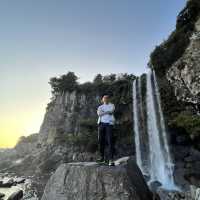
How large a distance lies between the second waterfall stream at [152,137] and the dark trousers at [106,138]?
68.9 feet

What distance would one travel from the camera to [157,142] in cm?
3152

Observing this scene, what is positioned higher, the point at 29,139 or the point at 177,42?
the point at 177,42

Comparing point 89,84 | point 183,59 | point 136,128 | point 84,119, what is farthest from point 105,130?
point 89,84

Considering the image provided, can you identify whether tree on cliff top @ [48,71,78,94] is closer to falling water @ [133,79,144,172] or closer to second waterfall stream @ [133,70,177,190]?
falling water @ [133,79,144,172]

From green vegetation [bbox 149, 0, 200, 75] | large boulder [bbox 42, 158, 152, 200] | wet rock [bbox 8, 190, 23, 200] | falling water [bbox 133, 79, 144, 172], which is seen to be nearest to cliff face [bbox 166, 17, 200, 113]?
green vegetation [bbox 149, 0, 200, 75]

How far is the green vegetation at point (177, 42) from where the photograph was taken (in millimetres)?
33156

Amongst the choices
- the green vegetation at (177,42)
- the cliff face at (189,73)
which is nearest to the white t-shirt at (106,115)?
→ the cliff face at (189,73)

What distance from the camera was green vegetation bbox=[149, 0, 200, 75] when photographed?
109 ft

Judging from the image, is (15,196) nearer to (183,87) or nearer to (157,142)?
(157,142)

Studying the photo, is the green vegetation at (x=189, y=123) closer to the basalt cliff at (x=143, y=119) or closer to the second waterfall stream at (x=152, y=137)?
the basalt cliff at (x=143, y=119)

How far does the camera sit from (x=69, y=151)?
39.2 meters

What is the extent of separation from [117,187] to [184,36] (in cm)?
3089

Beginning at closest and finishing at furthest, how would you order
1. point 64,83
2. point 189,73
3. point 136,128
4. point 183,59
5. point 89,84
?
1. point 189,73
2. point 183,59
3. point 136,128
4. point 89,84
5. point 64,83

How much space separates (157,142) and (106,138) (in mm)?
25098
